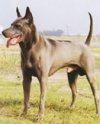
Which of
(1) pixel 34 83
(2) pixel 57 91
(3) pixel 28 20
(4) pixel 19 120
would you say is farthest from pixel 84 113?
(1) pixel 34 83

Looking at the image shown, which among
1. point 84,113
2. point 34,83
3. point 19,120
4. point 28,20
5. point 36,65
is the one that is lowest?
point 34,83

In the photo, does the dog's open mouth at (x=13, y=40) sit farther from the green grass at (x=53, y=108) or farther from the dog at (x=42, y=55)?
the green grass at (x=53, y=108)

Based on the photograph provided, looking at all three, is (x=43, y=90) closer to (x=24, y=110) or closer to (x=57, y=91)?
(x=24, y=110)

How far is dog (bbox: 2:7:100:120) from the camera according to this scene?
9.09 m

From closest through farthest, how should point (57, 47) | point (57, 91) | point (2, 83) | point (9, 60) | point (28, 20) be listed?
point (28, 20) < point (57, 47) < point (57, 91) < point (2, 83) < point (9, 60)

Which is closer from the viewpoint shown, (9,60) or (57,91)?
(57,91)

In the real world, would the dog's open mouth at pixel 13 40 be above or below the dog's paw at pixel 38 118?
above

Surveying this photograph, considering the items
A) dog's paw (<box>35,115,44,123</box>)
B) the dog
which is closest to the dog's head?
the dog

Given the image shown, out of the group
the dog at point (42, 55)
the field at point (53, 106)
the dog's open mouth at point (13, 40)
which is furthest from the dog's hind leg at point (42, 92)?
the dog's open mouth at point (13, 40)

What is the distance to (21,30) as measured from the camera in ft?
29.8

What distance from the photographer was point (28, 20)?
9148 millimetres

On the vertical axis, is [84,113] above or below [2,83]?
above

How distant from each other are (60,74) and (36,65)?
1148 cm

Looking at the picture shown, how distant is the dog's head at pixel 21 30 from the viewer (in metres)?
8.94
